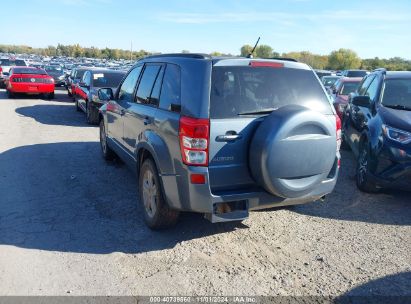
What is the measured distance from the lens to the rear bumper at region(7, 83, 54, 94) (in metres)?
16.8

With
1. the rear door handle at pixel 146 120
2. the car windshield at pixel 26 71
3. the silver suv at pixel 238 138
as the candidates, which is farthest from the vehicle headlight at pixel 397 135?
the car windshield at pixel 26 71

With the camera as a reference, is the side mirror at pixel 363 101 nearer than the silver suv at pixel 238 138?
No

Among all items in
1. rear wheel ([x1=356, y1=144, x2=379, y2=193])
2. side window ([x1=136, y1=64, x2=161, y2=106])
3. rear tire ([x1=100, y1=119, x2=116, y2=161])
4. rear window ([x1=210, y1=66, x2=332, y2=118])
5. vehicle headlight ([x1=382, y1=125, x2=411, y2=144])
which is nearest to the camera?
rear window ([x1=210, y1=66, x2=332, y2=118])

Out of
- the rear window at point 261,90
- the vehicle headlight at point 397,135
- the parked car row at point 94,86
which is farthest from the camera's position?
the parked car row at point 94,86

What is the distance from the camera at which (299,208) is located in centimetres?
511

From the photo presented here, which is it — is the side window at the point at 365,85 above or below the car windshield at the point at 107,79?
above

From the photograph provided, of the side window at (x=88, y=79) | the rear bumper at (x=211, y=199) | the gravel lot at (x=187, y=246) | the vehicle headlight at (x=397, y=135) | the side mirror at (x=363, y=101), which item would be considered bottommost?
the gravel lot at (x=187, y=246)

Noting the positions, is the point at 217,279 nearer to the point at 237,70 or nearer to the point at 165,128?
the point at 165,128

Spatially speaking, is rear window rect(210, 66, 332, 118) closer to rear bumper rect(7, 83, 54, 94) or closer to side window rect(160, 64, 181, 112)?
side window rect(160, 64, 181, 112)

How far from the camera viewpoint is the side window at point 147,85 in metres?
4.54

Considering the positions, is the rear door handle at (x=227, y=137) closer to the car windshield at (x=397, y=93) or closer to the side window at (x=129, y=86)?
the side window at (x=129, y=86)

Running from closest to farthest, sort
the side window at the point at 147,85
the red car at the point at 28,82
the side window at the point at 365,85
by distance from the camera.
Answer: the side window at the point at 147,85, the side window at the point at 365,85, the red car at the point at 28,82

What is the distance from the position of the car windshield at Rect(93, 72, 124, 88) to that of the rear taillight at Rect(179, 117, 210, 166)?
8226mm

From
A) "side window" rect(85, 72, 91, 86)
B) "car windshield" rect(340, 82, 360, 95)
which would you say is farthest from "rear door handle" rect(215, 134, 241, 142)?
"side window" rect(85, 72, 91, 86)
